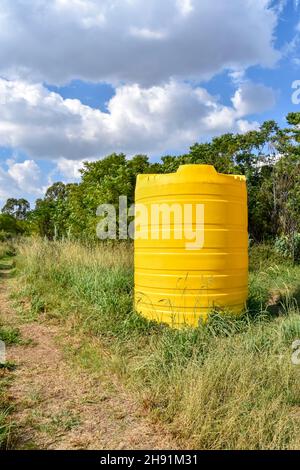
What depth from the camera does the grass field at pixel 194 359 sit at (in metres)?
2.57

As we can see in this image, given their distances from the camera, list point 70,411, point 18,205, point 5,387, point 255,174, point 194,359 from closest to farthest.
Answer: point 70,411 < point 194,359 < point 5,387 < point 255,174 < point 18,205

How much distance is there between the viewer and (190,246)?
14.3 ft

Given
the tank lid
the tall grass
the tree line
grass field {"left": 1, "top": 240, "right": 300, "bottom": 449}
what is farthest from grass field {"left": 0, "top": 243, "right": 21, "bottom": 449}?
the tree line

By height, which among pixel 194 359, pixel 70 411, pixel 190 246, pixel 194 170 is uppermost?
pixel 194 170

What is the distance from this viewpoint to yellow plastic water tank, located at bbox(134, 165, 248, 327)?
4.36 m

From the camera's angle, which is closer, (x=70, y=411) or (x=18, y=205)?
(x=70, y=411)

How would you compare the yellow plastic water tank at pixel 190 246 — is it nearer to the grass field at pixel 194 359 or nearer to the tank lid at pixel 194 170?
the tank lid at pixel 194 170

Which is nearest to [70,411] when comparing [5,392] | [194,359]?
[5,392]

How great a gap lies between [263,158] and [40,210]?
18.5 meters

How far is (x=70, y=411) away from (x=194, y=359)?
0.97 meters

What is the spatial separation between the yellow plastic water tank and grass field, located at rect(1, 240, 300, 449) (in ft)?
0.77

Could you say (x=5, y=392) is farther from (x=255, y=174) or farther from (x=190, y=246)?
(x=255, y=174)

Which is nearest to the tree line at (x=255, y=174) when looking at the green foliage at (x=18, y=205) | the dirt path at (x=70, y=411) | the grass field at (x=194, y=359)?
the grass field at (x=194, y=359)
